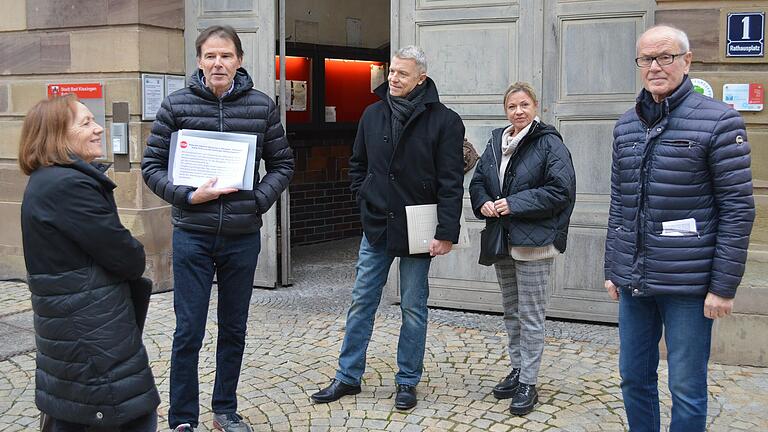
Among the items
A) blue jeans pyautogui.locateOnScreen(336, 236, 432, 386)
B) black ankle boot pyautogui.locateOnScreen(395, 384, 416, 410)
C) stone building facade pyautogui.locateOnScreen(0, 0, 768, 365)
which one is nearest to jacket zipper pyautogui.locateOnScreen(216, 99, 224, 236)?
blue jeans pyautogui.locateOnScreen(336, 236, 432, 386)

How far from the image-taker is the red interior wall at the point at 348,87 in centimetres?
1055

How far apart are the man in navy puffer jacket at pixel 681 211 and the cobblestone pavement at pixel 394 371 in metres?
1.04

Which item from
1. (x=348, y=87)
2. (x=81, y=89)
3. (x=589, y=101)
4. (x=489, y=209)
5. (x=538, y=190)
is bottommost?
(x=489, y=209)

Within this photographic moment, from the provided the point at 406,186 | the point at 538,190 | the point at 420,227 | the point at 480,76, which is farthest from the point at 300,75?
the point at 538,190

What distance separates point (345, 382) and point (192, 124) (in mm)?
1694

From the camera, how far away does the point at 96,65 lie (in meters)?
7.67

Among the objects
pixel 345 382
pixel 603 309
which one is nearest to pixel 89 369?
pixel 345 382

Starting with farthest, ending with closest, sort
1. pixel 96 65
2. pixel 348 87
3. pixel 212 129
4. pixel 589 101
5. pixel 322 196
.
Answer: pixel 348 87, pixel 322 196, pixel 96 65, pixel 589 101, pixel 212 129

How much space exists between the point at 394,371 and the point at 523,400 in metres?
1.00

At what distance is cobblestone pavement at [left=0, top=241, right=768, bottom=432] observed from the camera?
184 inches

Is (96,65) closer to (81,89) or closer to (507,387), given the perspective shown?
(81,89)

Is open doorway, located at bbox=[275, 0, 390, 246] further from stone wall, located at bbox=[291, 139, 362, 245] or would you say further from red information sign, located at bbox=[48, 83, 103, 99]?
red information sign, located at bbox=[48, 83, 103, 99]

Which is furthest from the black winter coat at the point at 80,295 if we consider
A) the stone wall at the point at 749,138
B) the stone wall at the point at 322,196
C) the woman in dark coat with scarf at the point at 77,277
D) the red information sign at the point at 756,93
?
the stone wall at the point at 322,196

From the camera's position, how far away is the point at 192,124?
4.25 m
